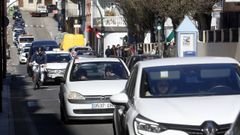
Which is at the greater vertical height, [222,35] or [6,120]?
[222,35]

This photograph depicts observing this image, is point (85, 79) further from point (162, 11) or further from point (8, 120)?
point (162, 11)

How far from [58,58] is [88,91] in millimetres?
20669

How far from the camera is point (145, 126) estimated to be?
371 inches

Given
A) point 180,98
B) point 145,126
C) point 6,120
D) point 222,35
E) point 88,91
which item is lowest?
point 6,120

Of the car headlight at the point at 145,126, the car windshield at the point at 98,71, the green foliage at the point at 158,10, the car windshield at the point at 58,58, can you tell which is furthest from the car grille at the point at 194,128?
the green foliage at the point at 158,10

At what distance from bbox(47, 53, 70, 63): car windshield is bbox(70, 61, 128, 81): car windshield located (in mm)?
18223

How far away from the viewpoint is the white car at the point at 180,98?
9266mm

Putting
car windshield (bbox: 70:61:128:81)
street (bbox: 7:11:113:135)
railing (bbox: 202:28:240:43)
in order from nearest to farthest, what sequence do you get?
street (bbox: 7:11:113:135) < car windshield (bbox: 70:61:128:81) < railing (bbox: 202:28:240:43)

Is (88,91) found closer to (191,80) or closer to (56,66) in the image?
(191,80)

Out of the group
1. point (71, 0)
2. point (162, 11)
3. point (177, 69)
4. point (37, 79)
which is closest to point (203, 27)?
point (162, 11)

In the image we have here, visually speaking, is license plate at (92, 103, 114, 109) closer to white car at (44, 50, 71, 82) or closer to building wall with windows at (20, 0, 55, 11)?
white car at (44, 50, 71, 82)

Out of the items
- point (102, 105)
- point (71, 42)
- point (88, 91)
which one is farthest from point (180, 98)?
point (71, 42)

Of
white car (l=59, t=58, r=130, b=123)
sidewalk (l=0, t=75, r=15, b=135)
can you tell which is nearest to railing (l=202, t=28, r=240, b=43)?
sidewalk (l=0, t=75, r=15, b=135)

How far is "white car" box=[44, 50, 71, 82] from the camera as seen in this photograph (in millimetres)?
36406
